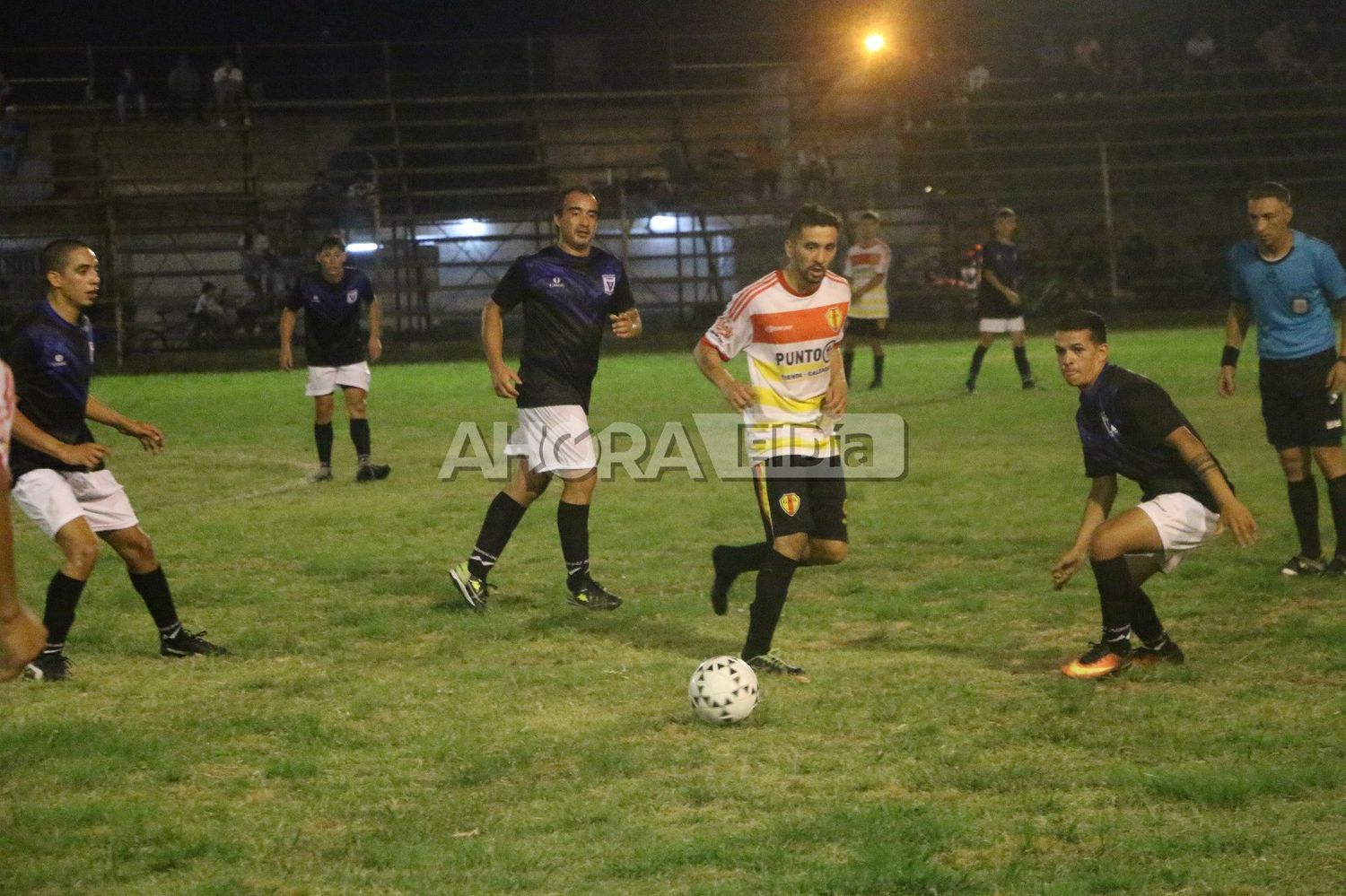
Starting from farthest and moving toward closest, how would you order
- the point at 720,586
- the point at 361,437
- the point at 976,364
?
1. the point at 976,364
2. the point at 361,437
3. the point at 720,586

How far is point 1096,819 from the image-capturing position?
16.3ft

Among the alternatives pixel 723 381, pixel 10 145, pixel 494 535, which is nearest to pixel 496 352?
pixel 494 535

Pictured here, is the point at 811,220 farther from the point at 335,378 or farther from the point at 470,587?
the point at 335,378

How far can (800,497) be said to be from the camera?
7039mm

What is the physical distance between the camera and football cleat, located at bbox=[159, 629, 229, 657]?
7.69 metres

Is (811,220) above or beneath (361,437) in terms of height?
above

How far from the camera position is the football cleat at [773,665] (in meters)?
6.96

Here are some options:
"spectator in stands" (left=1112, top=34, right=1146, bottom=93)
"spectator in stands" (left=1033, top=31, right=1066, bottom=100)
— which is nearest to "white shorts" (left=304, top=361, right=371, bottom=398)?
"spectator in stands" (left=1033, top=31, right=1066, bottom=100)

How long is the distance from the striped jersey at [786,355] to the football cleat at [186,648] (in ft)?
9.01

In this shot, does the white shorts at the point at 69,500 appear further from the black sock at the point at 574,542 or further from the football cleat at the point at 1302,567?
the football cleat at the point at 1302,567

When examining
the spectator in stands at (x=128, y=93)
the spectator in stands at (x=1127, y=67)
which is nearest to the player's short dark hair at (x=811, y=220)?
the spectator in stands at (x=128, y=93)

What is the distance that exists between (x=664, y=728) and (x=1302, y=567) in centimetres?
444

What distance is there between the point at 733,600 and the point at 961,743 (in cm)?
296

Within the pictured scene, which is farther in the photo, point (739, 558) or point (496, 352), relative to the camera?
point (496, 352)
